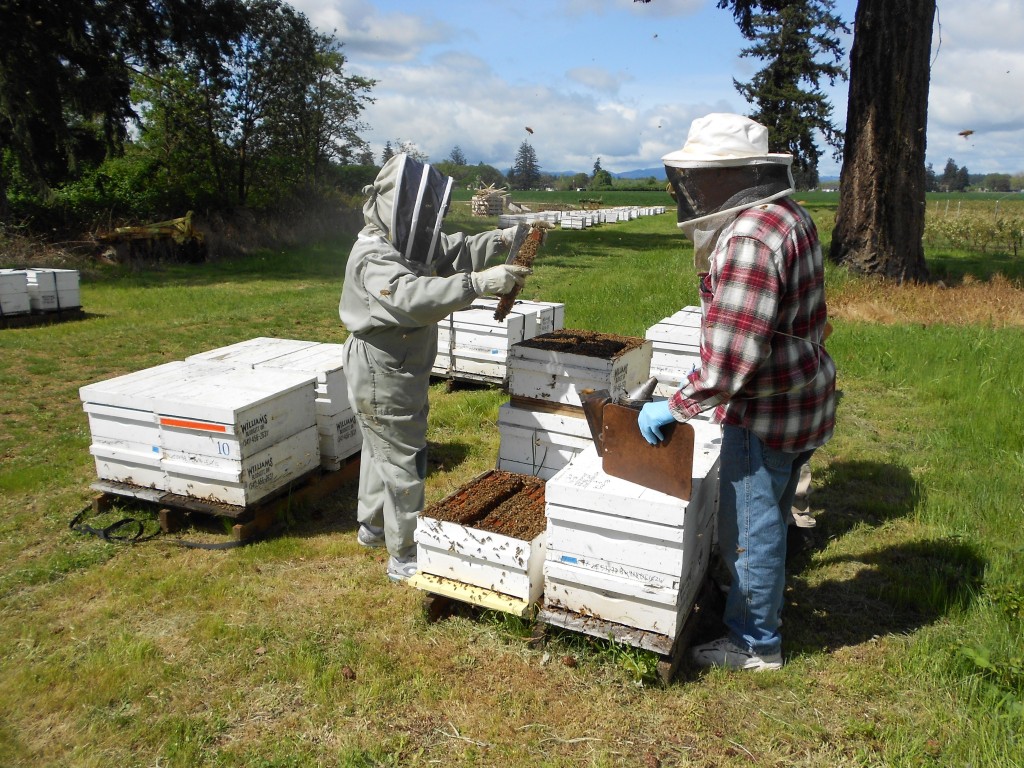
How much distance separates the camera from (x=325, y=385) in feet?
16.3

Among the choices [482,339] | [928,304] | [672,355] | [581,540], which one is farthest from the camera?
[928,304]

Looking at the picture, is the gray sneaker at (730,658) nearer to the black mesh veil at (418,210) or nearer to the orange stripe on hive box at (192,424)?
the black mesh veil at (418,210)

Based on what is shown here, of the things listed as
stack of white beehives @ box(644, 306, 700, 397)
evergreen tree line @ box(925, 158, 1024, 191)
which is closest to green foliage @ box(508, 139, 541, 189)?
evergreen tree line @ box(925, 158, 1024, 191)

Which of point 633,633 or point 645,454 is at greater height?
point 645,454

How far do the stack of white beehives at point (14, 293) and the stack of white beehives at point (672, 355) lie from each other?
9931mm

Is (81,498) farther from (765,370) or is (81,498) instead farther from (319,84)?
(319,84)

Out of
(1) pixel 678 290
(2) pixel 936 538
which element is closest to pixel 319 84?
(1) pixel 678 290

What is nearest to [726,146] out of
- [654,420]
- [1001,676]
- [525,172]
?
[654,420]

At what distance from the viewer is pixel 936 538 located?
445 centimetres

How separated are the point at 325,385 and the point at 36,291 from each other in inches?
341

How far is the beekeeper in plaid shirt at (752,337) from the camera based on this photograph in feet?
8.74

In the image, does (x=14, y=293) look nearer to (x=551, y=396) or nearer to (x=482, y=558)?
(x=551, y=396)

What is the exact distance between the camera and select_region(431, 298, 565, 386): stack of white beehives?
7234 millimetres

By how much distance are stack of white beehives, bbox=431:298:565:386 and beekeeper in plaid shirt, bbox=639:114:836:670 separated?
424 cm
